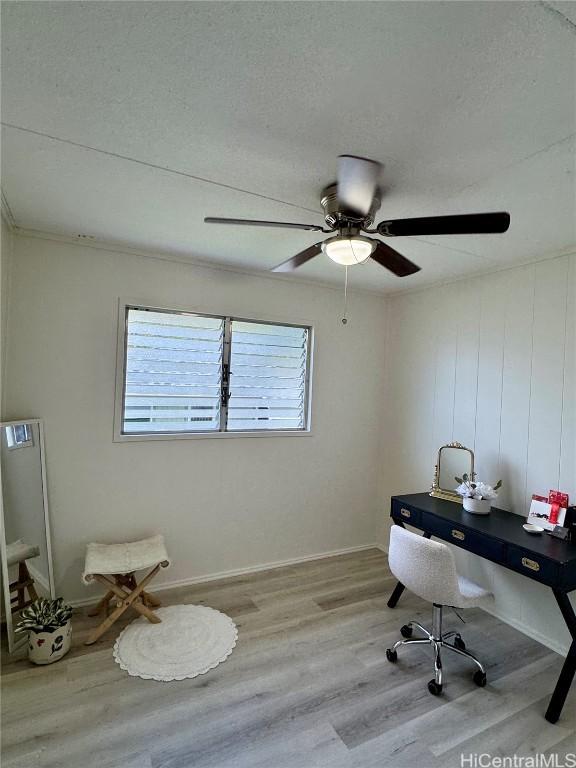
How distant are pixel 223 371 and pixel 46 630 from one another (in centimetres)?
197

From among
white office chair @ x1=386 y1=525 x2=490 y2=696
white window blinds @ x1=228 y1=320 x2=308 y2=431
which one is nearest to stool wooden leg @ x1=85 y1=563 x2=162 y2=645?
white window blinds @ x1=228 y1=320 x2=308 y2=431

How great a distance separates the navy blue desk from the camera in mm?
1873

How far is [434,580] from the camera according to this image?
1.99 metres

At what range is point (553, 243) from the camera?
2357mm

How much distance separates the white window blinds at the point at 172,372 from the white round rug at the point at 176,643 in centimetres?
129

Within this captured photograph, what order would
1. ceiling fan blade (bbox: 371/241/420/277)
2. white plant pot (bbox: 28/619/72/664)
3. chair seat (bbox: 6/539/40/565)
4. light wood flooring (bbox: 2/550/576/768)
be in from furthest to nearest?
chair seat (bbox: 6/539/40/565) < white plant pot (bbox: 28/619/72/664) < ceiling fan blade (bbox: 371/241/420/277) < light wood flooring (bbox: 2/550/576/768)

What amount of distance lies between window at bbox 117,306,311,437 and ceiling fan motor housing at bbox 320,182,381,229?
160 centimetres

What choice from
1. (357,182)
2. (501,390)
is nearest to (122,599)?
(357,182)

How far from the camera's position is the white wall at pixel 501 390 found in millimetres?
2449

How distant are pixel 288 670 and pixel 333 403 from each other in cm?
211

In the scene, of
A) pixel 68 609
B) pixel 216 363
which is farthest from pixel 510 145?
pixel 68 609

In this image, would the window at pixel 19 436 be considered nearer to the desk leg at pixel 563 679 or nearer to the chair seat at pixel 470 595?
the chair seat at pixel 470 595

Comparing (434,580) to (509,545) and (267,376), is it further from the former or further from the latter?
(267,376)

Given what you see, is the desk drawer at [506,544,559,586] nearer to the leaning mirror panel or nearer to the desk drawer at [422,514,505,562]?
the desk drawer at [422,514,505,562]
